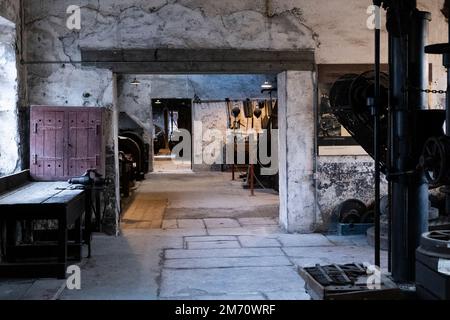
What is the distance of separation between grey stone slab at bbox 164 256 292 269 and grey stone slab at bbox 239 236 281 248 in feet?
2.03

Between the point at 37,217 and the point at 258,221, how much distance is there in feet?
13.7

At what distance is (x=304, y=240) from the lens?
276 inches

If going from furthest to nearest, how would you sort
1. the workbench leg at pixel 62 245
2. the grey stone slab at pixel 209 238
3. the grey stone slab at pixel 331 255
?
the grey stone slab at pixel 209 238 → the grey stone slab at pixel 331 255 → the workbench leg at pixel 62 245

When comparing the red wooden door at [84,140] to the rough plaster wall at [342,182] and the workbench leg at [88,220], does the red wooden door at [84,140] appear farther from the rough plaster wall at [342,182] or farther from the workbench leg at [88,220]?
the rough plaster wall at [342,182]

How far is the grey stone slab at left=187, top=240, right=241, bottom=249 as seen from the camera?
6621 millimetres

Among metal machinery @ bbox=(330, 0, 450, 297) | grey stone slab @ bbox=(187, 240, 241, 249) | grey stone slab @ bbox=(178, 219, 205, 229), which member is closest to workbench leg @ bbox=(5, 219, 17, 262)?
grey stone slab @ bbox=(187, 240, 241, 249)

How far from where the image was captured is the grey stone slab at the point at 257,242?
672 centimetres

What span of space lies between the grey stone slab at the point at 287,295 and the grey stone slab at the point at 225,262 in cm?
98

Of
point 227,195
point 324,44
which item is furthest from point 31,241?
point 227,195

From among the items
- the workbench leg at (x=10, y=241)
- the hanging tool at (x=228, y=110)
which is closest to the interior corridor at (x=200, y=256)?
the workbench leg at (x=10, y=241)

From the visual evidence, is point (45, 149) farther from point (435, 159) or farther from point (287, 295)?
point (435, 159)

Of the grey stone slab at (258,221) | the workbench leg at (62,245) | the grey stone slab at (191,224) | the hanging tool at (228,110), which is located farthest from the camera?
the hanging tool at (228,110)

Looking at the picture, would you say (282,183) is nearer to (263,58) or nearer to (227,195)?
(263,58)
